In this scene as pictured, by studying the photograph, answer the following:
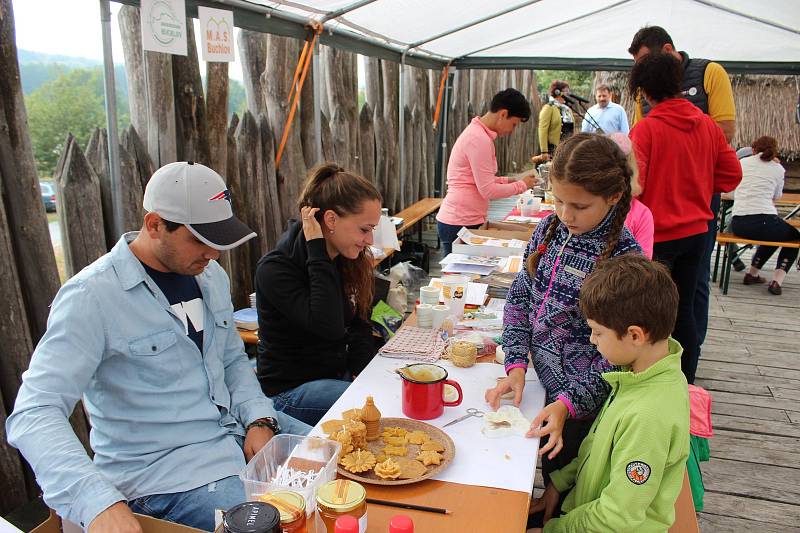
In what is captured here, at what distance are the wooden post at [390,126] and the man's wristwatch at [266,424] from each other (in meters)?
5.26

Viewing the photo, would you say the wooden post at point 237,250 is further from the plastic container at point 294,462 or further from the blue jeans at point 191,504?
the plastic container at point 294,462

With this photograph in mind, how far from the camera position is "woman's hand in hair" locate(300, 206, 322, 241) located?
2371 mm

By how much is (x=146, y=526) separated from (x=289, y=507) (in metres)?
0.40

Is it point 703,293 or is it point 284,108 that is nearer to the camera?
point 703,293

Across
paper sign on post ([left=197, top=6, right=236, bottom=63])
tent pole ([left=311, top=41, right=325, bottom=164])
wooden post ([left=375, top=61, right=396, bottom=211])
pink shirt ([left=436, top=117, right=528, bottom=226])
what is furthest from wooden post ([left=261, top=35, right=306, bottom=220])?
wooden post ([left=375, top=61, right=396, bottom=211])

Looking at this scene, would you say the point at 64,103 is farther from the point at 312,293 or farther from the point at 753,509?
the point at 753,509

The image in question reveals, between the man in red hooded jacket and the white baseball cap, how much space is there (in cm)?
229

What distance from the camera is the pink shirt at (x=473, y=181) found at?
4.62 m

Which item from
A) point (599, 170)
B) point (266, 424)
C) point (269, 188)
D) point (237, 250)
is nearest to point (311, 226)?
point (266, 424)

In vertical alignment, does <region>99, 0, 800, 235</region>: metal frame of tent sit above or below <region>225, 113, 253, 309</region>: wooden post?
above

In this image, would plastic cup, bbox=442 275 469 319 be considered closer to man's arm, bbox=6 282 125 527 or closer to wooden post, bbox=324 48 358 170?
man's arm, bbox=6 282 125 527

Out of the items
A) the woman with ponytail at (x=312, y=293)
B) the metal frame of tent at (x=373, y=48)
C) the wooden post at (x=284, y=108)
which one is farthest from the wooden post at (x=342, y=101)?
the woman with ponytail at (x=312, y=293)

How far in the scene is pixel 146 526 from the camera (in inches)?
53.9

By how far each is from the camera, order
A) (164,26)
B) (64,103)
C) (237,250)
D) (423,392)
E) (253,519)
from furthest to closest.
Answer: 1. (64,103)
2. (237,250)
3. (164,26)
4. (423,392)
5. (253,519)
